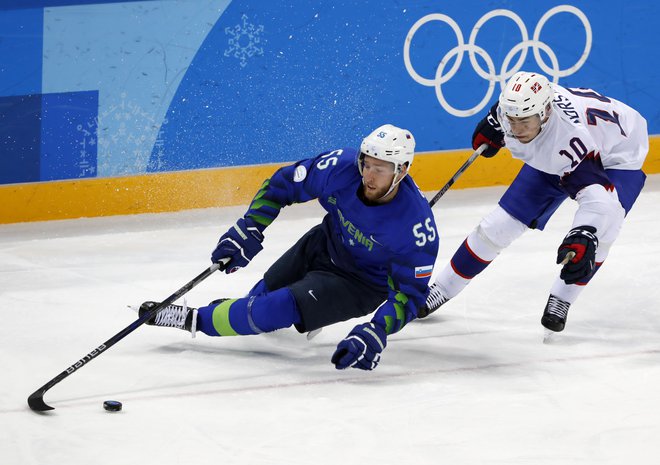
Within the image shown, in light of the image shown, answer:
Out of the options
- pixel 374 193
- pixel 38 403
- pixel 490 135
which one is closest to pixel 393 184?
pixel 374 193

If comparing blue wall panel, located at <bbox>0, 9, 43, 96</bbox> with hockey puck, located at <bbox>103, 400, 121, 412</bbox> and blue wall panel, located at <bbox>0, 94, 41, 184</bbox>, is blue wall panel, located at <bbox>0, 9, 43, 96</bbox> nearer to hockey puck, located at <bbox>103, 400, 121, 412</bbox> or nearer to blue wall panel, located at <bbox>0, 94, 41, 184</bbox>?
blue wall panel, located at <bbox>0, 94, 41, 184</bbox>

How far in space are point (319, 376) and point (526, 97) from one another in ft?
3.91

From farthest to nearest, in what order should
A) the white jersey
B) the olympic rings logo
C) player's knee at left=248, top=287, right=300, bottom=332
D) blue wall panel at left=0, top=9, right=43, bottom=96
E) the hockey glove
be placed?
the olympic rings logo, blue wall panel at left=0, top=9, right=43, bottom=96, the hockey glove, the white jersey, player's knee at left=248, top=287, right=300, bottom=332

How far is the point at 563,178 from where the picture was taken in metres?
4.36

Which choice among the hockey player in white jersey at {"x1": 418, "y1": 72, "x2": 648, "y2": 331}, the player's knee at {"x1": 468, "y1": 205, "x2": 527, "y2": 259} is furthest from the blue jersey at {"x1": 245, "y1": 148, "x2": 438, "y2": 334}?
the player's knee at {"x1": 468, "y1": 205, "x2": 527, "y2": 259}

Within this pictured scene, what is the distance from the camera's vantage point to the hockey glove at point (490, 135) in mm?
4793

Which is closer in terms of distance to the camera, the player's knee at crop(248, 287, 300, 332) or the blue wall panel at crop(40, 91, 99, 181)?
the player's knee at crop(248, 287, 300, 332)

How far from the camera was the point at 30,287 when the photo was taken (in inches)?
198

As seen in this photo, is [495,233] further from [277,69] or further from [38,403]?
[277,69]

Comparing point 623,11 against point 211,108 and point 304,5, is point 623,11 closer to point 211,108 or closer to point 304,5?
point 304,5

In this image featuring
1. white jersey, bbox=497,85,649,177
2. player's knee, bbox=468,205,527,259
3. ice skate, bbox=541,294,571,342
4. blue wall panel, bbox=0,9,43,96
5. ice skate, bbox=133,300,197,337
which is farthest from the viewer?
blue wall panel, bbox=0,9,43,96

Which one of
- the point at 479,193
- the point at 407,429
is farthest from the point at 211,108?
the point at 407,429

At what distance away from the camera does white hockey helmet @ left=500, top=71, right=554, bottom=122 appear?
4176 millimetres

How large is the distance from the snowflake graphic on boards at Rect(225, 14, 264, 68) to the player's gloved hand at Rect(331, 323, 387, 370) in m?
2.65
